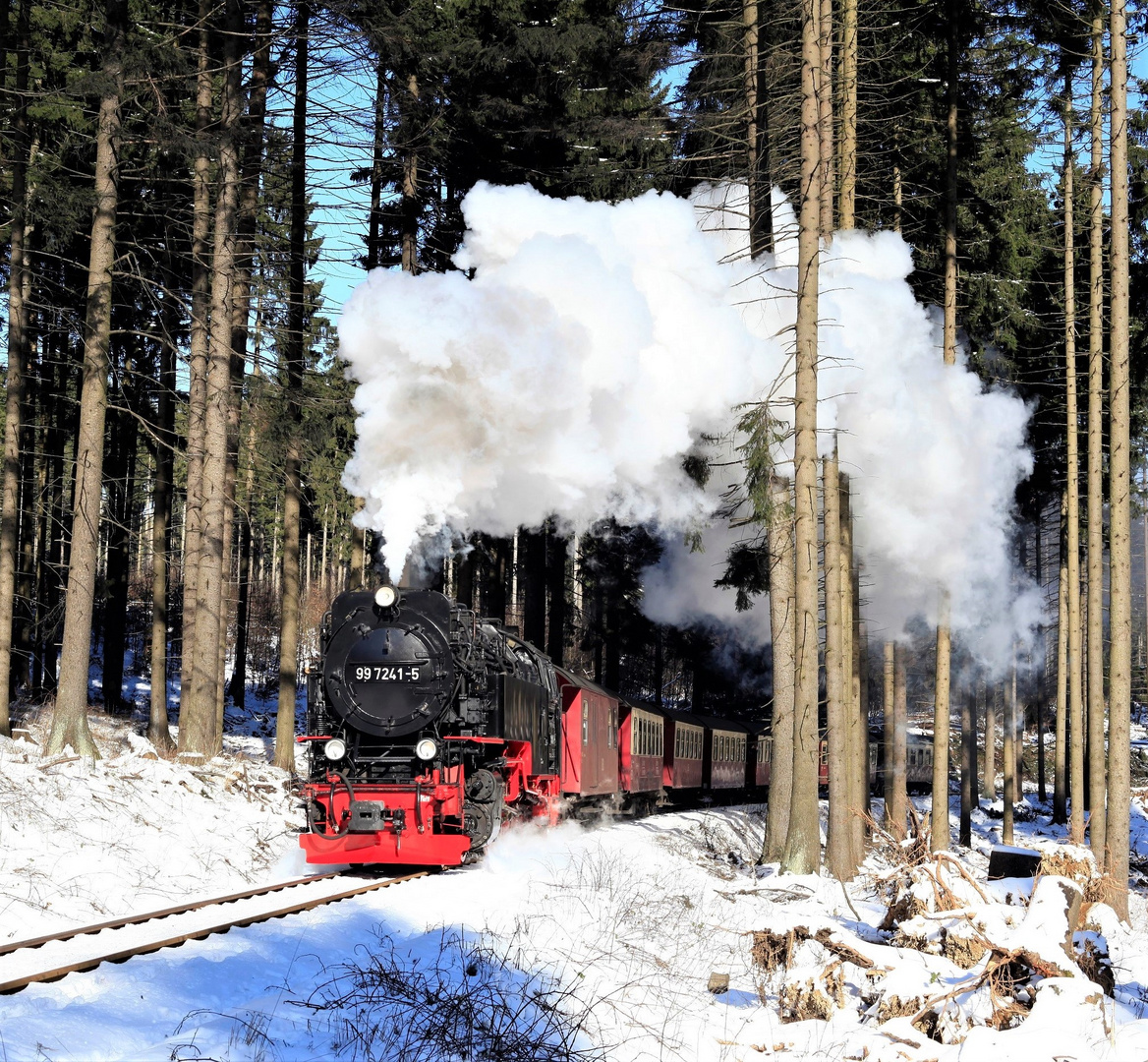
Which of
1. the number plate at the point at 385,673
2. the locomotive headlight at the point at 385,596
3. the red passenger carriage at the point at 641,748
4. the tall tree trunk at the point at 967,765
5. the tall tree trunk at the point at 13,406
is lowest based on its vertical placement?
the tall tree trunk at the point at 967,765

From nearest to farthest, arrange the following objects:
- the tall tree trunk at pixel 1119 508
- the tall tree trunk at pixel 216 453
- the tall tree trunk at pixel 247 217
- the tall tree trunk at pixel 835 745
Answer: the tall tree trunk at pixel 1119 508
the tall tree trunk at pixel 835 745
the tall tree trunk at pixel 216 453
the tall tree trunk at pixel 247 217

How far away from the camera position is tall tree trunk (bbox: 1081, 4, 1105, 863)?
1903cm

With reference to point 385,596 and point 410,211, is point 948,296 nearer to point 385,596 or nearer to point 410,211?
point 410,211

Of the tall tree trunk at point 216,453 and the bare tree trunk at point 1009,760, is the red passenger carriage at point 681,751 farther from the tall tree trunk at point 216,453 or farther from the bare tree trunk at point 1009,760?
the tall tree trunk at point 216,453

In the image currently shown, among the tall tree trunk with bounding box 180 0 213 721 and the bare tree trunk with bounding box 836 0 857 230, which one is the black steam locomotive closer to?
the tall tree trunk with bounding box 180 0 213 721

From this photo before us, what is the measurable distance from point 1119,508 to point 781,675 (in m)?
4.69

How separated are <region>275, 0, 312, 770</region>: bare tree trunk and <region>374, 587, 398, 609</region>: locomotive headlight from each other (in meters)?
6.33

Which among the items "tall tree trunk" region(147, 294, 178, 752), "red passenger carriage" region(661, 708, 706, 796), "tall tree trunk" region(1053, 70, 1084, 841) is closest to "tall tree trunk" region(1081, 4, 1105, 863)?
"tall tree trunk" region(1053, 70, 1084, 841)

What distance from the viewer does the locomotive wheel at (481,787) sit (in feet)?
43.4

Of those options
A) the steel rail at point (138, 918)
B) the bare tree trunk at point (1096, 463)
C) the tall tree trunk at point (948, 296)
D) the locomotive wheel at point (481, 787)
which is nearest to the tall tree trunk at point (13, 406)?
the locomotive wheel at point (481, 787)

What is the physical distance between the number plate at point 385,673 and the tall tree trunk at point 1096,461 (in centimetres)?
1097

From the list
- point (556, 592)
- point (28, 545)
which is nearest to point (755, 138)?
point (556, 592)

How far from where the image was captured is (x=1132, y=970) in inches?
386

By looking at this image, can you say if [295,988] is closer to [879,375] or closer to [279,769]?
[279,769]
